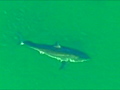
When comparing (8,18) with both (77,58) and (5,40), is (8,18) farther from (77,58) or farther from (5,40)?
(77,58)

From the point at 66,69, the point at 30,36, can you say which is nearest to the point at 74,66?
the point at 66,69

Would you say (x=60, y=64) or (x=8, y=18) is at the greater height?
(x=8, y=18)

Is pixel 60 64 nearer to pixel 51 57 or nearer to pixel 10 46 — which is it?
pixel 51 57

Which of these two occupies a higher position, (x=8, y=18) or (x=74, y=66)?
(x=8, y=18)

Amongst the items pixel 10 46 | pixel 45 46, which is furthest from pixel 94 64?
pixel 10 46

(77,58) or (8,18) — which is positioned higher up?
(8,18)

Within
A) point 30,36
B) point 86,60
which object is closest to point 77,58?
point 86,60

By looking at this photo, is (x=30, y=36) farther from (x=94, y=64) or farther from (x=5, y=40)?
(x=94, y=64)
